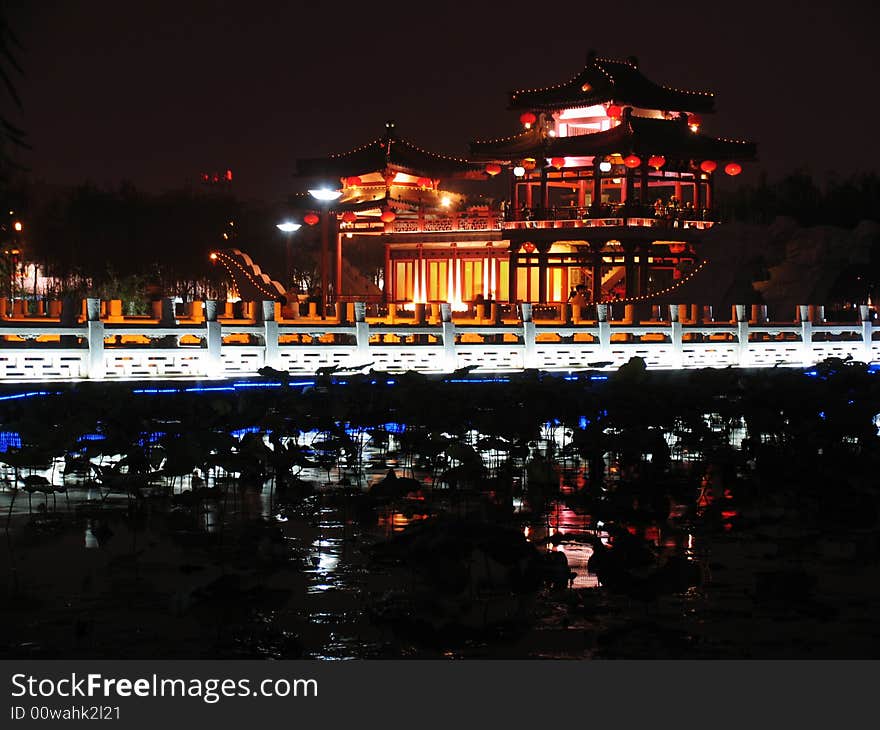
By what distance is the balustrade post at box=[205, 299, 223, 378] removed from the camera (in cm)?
1605

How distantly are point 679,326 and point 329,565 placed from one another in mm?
13522

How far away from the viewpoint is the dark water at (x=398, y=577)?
5.82 meters

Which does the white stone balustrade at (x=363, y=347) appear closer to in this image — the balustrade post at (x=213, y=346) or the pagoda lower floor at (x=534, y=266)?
the balustrade post at (x=213, y=346)

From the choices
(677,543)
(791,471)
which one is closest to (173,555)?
(677,543)

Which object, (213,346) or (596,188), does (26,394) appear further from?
(596,188)

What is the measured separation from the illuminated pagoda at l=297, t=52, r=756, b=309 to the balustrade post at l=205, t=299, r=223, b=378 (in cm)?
1677

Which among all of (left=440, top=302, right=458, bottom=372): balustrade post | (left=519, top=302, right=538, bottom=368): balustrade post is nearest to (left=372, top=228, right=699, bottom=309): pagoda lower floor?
(left=519, top=302, right=538, bottom=368): balustrade post

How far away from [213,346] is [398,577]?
947 centimetres

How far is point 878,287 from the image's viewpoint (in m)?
31.9

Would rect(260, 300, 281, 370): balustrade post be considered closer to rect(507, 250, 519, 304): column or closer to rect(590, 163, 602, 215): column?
rect(590, 163, 602, 215): column

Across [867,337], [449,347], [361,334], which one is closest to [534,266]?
[867,337]

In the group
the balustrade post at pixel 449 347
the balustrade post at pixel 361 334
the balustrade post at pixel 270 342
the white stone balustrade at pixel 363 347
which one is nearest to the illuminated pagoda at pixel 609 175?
the white stone balustrade at pixel 363 347

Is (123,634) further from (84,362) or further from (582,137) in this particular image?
(582,137)

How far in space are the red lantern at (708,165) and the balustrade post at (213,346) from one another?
20.0m
